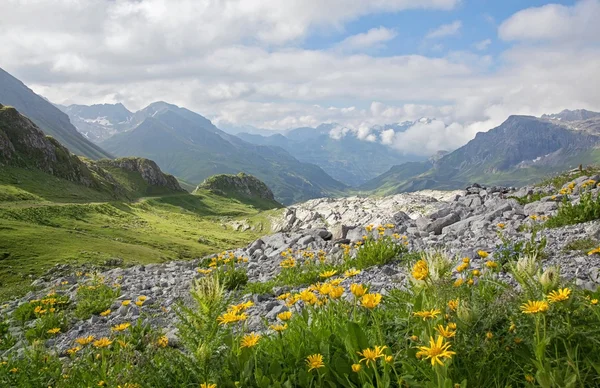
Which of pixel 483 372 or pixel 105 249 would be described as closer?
pixel 483 372

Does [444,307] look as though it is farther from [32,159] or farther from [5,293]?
[32,159]

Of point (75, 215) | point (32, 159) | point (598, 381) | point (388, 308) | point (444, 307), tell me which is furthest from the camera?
point (32, 159)

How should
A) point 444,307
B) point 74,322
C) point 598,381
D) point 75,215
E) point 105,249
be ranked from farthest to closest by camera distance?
1. point 75,215
2. point 105,249
3. point 74,322
4. point 444,307
5. point 598,381

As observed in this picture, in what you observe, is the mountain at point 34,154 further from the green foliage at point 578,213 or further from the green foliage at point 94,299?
the green foliage at point 578,213

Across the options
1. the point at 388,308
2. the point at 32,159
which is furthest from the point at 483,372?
the point at 32,159

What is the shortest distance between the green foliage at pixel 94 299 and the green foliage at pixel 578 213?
16145 millimetres

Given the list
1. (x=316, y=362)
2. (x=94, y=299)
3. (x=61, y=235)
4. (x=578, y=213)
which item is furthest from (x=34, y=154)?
(x=316, y=362)

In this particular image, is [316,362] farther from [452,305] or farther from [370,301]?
[452,305]

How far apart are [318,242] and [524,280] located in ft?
56.9

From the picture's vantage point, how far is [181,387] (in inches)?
168

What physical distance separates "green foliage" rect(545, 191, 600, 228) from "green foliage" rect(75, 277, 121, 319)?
16.1 metres

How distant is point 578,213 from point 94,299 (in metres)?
18.0

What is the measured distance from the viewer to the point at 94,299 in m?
14.6

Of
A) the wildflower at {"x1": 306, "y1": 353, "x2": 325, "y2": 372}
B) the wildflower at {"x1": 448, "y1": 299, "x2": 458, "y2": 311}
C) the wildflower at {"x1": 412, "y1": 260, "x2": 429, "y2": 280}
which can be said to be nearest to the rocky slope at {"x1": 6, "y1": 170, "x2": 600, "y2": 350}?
the wildflower at {"x1": 306, "y1": 353, "x2": 325, "y2": 372}
